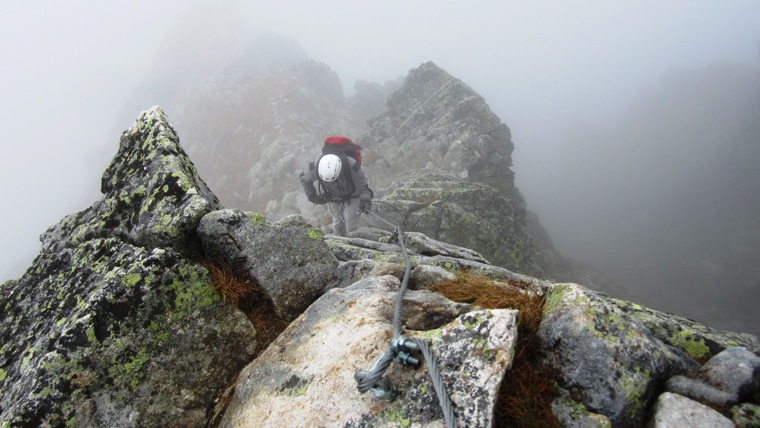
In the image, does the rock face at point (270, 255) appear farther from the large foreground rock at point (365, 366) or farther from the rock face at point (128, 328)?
the large foreground rock at point (365, 366)

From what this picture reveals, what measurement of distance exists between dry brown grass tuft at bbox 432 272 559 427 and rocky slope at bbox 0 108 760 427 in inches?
5.2

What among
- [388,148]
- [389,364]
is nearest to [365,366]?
[389,364]

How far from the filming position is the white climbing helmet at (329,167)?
14164mm

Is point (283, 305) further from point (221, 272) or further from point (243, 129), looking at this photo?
point (243, 129)

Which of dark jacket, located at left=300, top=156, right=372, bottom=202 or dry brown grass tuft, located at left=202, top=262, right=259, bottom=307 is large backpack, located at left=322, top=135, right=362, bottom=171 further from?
dry brown grass tuft, located at left=202, top=262, right=259, bottom=307

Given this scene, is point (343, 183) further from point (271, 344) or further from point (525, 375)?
point (525, 375)

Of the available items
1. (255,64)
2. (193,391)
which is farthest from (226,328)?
(255,64)

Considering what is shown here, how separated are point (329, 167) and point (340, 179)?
4.19 ft

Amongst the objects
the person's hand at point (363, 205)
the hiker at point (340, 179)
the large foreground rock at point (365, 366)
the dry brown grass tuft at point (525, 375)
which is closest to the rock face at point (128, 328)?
the large foreground rock at point (365, 366)

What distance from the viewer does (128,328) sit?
14.9ft

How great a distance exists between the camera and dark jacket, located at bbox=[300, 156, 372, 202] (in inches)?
595

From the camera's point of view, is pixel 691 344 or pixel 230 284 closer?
pixel 691 344

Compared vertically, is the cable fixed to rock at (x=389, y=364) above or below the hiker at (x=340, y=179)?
below

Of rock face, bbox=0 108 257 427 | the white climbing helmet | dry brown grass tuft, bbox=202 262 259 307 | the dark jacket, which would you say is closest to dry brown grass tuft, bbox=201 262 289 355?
dry brown grass tuft, bbox=202 262 259 307
